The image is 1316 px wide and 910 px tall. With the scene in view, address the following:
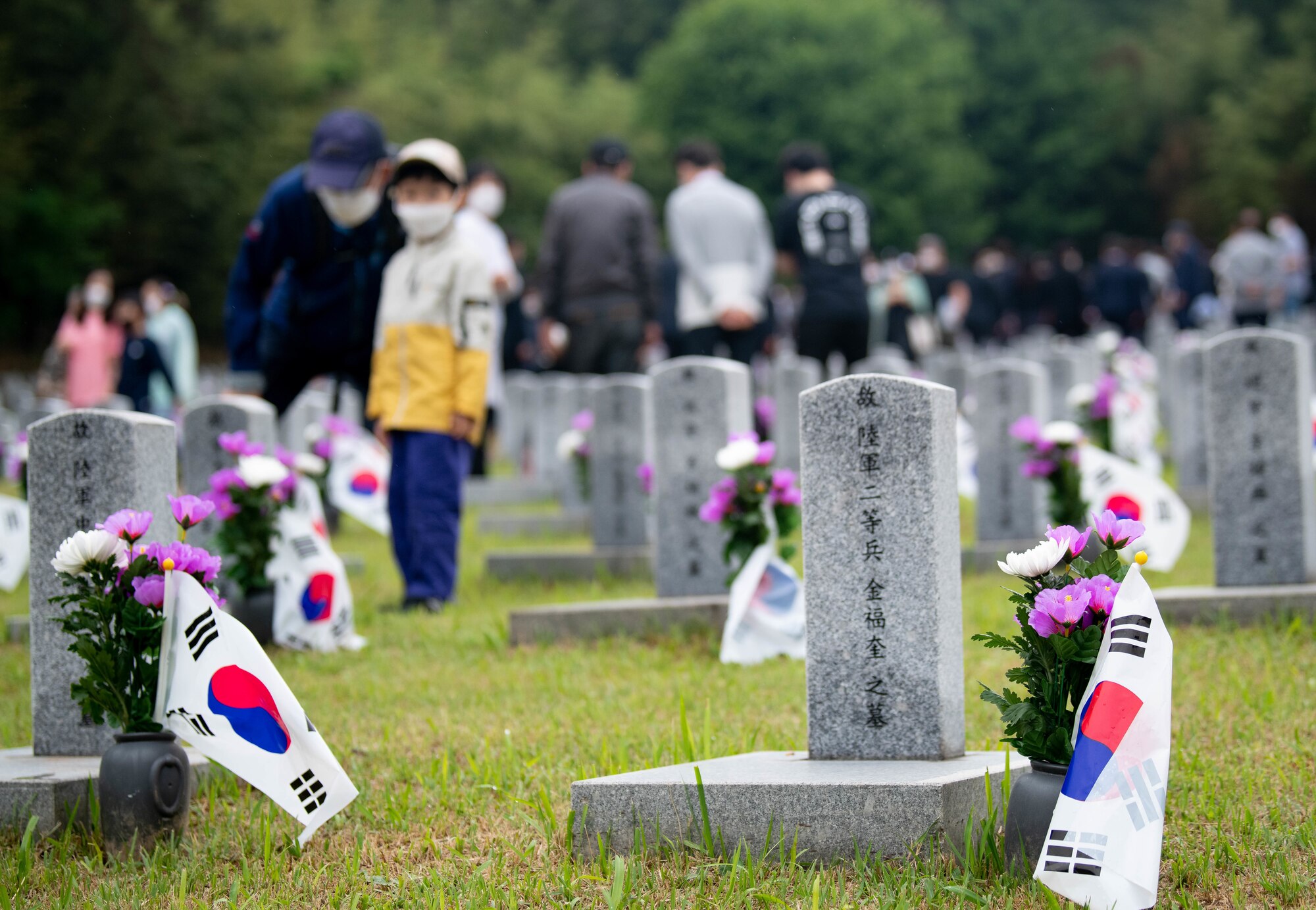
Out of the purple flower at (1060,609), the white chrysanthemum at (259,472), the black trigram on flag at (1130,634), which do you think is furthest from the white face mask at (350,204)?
the black trigram on flag at (1130,634)

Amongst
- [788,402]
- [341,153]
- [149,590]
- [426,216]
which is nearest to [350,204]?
[341,153]

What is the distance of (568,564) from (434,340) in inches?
81.8

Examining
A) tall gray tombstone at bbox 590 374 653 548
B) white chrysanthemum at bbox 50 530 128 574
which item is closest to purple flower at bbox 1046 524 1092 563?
white chrysanthemum at bbox 50 530 128 574

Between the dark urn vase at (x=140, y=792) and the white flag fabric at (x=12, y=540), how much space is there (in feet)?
18.0

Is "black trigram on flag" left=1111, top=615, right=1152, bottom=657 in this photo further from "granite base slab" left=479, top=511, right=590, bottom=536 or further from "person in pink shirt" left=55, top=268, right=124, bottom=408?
"person in pink shirt" left=55, top=268, right=124, bottom=408

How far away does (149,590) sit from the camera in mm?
4156

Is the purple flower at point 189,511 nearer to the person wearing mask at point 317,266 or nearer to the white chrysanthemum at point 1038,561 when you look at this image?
the white chrysanthemum at point 1038,561

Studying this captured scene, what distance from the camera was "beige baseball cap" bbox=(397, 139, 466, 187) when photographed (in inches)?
291

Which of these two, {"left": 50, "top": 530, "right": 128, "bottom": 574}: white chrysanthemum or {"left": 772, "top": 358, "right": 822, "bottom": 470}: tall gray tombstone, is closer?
{"left": 50, "top": 530, "right": 128, "bottom": 574}: white chrysanthemum

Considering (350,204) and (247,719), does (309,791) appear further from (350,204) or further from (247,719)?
(350,204)

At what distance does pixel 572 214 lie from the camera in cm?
1155

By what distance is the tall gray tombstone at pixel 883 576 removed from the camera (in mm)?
4090

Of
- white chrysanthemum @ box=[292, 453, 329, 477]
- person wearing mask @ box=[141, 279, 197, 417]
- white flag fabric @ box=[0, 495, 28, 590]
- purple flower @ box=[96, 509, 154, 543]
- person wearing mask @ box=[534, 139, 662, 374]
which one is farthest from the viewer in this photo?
person wearing mask @ box=[141, 279, 197, 417]

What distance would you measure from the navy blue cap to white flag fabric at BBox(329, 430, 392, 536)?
3.34m
